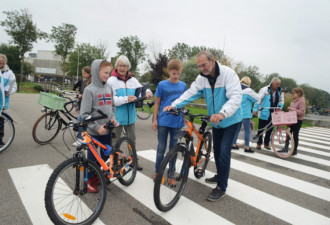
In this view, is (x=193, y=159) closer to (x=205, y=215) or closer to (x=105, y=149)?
(x=205, y=215)

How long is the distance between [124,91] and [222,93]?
1.63 meters

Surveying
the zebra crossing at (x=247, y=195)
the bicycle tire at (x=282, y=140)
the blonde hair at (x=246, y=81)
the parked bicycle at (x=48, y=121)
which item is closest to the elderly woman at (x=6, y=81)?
the parked bicycle at (x=48, y=121)

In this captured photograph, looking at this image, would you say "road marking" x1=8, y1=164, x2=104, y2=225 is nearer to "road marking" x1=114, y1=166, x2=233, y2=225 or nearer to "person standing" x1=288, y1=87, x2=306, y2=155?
"road marking" x1=114, y1=166, x2=233, y2=225

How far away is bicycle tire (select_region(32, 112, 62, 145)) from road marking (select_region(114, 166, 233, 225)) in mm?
2874

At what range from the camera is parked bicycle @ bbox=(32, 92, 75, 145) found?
16.7 ft

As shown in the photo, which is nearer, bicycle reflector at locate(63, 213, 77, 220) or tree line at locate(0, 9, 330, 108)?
bicycle reflector at locate(63, 213, 77, 220)

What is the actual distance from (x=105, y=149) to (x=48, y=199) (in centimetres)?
97

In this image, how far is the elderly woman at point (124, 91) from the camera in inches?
143

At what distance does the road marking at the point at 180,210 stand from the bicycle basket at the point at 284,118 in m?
3.86

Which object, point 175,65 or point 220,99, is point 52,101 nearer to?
point 175,65

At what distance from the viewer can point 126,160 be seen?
3.36m

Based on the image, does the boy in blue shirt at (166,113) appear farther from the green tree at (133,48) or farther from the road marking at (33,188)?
the green tree at (133,48)

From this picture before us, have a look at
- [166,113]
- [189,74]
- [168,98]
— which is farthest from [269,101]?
[189,74]

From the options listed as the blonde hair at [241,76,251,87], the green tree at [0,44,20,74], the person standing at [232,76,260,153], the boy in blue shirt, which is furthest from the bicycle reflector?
the green tree at [0,44,20,74]
